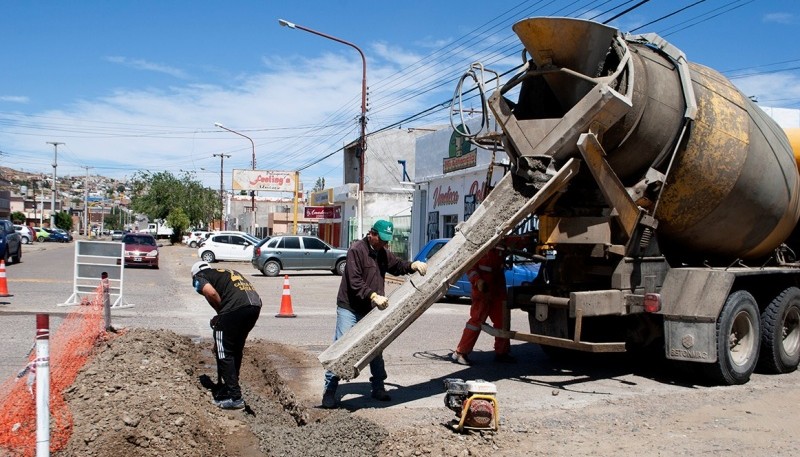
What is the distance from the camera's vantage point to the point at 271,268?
91.3 ft

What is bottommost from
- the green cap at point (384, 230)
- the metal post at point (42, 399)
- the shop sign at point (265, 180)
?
Result: the metal post at point (42, 399)

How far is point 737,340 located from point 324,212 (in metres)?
41.7

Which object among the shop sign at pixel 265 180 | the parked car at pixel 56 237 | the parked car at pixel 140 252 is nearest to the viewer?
the parked car at pixel 140 252

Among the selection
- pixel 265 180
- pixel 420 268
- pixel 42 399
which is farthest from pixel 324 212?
pixel 42 399

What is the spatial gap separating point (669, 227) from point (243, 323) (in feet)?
15.9

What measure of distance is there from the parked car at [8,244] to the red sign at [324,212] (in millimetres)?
21654

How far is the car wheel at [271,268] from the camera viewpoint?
2773 centimetres

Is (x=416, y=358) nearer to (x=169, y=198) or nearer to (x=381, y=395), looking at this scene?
(x=381, y=395)

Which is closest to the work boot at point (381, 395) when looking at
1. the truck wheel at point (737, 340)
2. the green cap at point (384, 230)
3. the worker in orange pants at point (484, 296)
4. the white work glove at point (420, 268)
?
the white work glove at point (420, 268)

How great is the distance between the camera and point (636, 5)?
13.5 metres

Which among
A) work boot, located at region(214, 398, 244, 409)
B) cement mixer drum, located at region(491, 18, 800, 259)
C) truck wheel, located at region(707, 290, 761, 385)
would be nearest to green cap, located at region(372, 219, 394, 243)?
cement mixer drum, located at region(491, 18, 800, 259)

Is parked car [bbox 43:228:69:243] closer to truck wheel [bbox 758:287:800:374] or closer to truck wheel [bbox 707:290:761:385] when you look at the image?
truck wheel [bbox 758:287:800:374]

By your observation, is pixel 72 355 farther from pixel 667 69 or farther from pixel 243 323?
pixel 667 69

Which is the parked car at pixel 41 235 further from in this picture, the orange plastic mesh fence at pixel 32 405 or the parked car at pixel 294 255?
the orange plastic mesh fence at pixel 32 405
